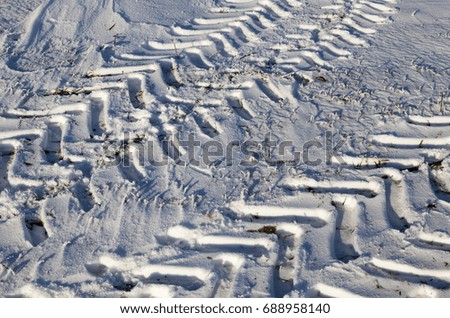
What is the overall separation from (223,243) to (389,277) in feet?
3.38

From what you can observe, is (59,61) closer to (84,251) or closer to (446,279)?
(84,251)

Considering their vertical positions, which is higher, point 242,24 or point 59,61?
point 242,24

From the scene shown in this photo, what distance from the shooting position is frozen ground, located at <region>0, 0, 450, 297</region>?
3.00 m

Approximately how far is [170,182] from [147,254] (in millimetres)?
625

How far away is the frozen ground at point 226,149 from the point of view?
118 inches

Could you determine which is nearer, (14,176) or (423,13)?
(14,176)

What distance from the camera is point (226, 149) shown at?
375 cm

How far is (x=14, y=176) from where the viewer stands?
11.9 ft

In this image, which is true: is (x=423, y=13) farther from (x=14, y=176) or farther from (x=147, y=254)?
(x=14, y=176)

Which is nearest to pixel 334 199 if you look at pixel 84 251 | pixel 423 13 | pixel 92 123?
pixel 84 251

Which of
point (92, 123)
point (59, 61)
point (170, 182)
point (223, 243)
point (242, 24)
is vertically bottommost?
point (223, 243)

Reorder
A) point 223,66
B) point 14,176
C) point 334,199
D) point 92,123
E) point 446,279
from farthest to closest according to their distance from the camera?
point 223,66
point 92,123
point 14,176
point 334,199
point 446,279

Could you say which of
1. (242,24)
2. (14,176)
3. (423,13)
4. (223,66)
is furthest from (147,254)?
(423,13)

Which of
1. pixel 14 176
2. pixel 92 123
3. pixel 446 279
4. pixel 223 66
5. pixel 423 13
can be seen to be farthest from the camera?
pixel 423 13
